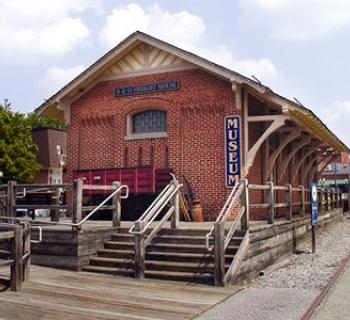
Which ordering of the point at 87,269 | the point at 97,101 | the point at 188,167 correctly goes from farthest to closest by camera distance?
the point at 97,101, the point at 188,167, the point at 87,269

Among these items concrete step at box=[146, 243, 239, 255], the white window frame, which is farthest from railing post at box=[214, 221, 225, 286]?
the white window frame

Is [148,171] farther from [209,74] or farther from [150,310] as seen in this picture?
[150,310]

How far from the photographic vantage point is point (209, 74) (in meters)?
14.3

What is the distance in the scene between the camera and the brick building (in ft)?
44.9

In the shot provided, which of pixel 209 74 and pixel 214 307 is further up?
pixel 209 74

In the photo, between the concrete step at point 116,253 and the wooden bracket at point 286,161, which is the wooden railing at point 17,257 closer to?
the concrete step at point 116,253

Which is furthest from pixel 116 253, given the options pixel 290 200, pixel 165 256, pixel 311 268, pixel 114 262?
pixel 290 200

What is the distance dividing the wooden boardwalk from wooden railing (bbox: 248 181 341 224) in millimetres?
2753

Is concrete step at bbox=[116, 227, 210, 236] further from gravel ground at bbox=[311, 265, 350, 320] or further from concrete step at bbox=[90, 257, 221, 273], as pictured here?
gravel ground at bbox=[311, 265, 350, 320]

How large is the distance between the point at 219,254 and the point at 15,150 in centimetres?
2290

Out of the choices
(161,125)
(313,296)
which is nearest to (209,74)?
(161,125)

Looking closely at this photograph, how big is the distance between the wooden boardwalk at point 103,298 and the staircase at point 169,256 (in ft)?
0.89

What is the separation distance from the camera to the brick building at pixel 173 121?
13.7 meters

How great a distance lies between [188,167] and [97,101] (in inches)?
158
